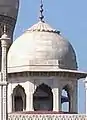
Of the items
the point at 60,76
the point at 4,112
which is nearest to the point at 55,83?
the point at 60,76

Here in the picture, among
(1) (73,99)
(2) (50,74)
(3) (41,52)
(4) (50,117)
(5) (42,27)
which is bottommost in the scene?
(4) (50,117)

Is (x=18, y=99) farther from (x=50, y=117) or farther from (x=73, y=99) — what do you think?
(x=50, y=117)

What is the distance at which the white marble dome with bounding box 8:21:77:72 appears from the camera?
33375 mm

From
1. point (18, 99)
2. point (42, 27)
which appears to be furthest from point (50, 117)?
point (42, 27)

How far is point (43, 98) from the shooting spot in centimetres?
3416

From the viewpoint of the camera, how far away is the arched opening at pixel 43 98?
33.8 m

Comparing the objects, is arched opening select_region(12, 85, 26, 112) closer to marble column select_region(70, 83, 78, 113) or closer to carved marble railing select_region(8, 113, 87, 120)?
carved marble railing select_region(8, 113, 87, 120)

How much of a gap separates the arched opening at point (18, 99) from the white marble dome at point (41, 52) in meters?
0.80

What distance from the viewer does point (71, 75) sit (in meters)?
33.8

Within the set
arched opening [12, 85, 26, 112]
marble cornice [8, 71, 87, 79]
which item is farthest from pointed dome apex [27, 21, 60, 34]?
arched opening [12, 85, 26, 112]

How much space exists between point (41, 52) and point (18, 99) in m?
2.16

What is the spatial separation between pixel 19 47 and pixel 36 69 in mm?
1127

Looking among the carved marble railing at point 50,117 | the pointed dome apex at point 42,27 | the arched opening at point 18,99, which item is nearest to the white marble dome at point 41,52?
the pointed dome apex at point 42,27

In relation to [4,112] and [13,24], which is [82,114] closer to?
[4,112]
